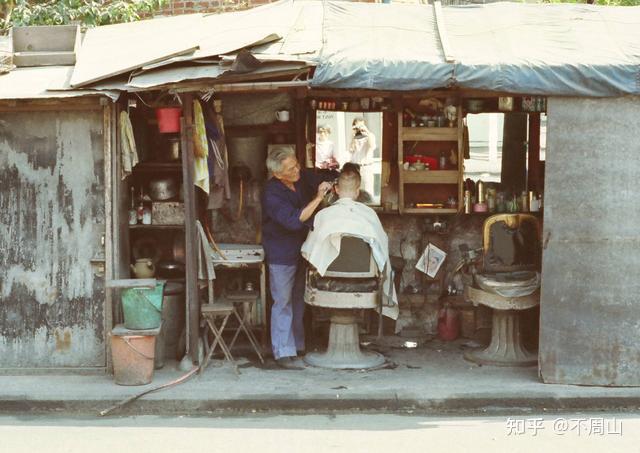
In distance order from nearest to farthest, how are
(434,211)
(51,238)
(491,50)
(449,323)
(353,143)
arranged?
1. (491,50)
2. (51,238)
3. (434,211)
4. (353,143)
5. (449,323)

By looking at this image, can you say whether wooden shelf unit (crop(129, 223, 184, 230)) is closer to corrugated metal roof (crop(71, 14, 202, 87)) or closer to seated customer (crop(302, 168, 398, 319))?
seated customer (crop(302, 168, 398, 319))

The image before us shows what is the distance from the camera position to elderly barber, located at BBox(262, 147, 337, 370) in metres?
9.87

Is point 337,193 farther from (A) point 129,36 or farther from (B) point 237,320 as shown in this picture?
(A) point 129,36

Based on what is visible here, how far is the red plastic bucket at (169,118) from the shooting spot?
979 centimetres

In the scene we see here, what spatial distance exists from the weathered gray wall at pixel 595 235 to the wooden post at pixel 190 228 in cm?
325

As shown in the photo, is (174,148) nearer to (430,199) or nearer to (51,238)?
(51,238)

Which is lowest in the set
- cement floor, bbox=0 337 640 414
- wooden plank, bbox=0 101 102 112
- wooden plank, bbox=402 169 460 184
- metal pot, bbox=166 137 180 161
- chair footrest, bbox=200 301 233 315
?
cement floor, bbox=0 337 640 414

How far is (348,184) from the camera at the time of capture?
10.1 meters

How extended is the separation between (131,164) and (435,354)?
3.65 metres

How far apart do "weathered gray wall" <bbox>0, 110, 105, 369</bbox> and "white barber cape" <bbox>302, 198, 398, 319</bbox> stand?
6.74 ft

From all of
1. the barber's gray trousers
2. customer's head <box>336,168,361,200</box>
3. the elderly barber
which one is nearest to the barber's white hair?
the elderly barber

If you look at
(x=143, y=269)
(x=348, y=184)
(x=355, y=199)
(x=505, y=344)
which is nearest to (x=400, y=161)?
(x=355, y=199)

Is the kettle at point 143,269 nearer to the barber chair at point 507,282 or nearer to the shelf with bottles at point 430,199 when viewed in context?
the shelf with bottles at point 430,199

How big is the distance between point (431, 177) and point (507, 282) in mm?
1699
